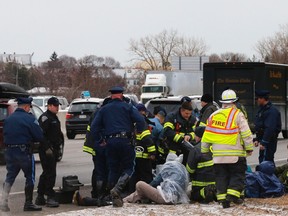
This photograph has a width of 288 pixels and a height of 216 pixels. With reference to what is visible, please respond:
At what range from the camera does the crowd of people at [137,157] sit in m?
11.3

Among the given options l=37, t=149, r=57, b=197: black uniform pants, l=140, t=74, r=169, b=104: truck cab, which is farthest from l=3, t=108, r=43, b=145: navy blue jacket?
l=140, t=74, r=169, b=104: truck cab

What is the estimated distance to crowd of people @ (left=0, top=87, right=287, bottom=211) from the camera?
11.3 m

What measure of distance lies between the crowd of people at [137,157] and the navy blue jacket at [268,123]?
1.91 m

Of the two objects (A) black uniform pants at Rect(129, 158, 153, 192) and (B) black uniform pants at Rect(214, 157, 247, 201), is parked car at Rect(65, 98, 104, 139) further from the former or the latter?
(B) black uniform pants at Rect(214, 157, 247, 201)

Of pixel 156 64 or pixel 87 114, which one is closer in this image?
pixel 87 114

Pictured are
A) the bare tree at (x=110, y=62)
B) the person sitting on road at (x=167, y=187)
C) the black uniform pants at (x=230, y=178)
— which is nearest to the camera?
the black uniform pants at (x=230, y=178)

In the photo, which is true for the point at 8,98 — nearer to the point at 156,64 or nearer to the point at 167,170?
the point at 167,170

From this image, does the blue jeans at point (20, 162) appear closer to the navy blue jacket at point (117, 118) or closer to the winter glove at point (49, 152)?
the winter glove at point (49, 152)

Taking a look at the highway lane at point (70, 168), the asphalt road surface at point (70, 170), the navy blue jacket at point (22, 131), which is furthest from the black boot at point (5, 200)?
the highway lane at point (70, 168)

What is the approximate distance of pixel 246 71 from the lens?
106ft

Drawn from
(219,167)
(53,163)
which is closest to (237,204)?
(219,167)

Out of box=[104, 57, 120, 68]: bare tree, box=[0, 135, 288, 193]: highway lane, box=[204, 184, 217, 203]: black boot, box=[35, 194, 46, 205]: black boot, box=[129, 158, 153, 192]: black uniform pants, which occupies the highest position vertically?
box=[104, 57, 120, 68]: bare tree

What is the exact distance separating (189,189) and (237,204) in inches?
53.3

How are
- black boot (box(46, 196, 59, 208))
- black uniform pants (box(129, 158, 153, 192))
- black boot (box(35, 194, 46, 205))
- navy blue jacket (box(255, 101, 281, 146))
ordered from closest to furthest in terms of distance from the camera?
1. black boot (box(46, 196, 59, 208))
2. black boot (box(35, 194, 46, 205))
3. black uniform pants (box(129, 158, 153, 192))
4. navy blue jacket (box(255, 101, 281, 146))
